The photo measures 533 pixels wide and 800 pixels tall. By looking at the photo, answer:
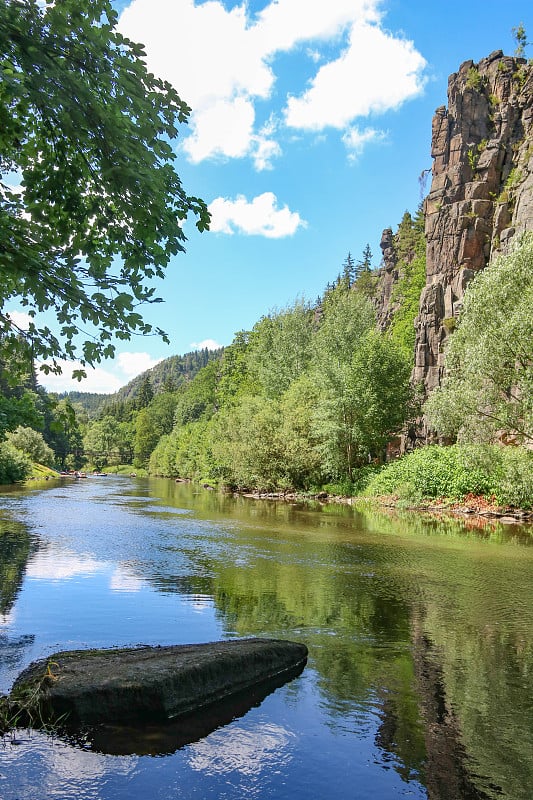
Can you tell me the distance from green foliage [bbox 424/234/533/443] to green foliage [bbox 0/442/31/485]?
45.8m

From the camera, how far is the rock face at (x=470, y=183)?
56594 millimetres

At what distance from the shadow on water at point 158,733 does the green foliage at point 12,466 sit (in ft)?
187

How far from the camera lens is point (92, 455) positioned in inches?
6713

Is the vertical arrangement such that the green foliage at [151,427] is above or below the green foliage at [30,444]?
above

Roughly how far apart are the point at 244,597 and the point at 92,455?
6473 inches

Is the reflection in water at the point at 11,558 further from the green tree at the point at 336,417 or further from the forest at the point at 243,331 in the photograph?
the green tree at the point at 336,417

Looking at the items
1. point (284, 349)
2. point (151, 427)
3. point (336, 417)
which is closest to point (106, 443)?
point (151, 427)

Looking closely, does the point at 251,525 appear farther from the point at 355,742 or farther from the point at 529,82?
the point at 529,82

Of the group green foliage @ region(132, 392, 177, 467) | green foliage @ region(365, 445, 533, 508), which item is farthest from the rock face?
green foliage @ region(132, 392, 177, 467)

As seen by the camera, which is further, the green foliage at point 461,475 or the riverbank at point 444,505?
the riverbank at point 444,505

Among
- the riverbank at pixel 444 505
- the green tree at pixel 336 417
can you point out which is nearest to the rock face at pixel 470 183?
the green tree at pixel 336 417

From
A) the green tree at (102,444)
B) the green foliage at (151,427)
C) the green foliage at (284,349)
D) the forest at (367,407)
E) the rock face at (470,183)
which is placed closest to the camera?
the forest at (367,407)

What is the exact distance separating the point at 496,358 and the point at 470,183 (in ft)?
121

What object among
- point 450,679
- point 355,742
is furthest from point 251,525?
point 355,742
